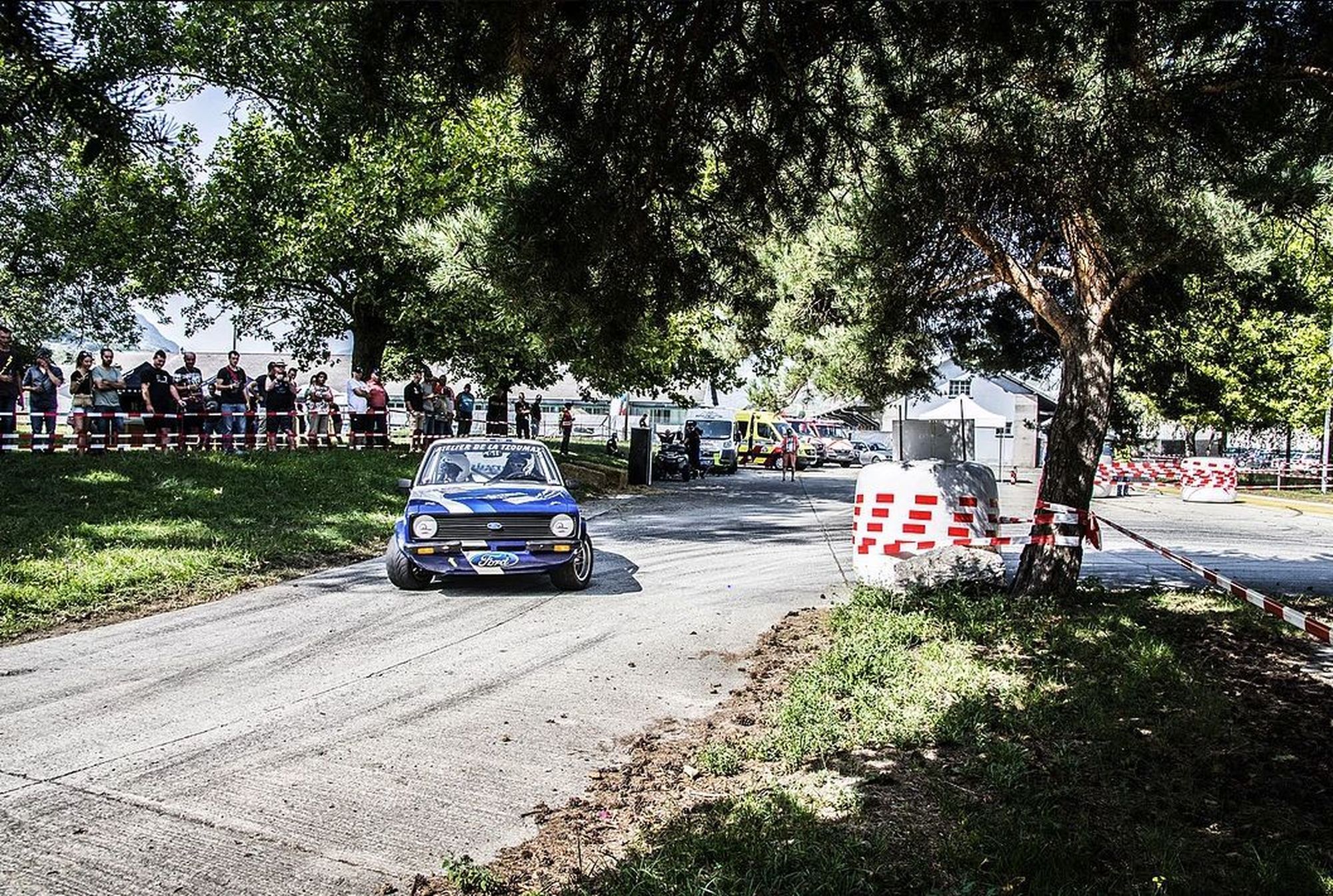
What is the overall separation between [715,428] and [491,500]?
1166 inches

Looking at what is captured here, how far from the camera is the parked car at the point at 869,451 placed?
4909cm

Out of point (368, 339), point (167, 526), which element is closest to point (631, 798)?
point (167, 526)

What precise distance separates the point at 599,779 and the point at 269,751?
1.85m

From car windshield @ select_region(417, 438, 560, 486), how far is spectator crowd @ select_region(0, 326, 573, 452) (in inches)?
331

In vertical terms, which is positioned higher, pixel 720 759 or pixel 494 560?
pixel 494 560

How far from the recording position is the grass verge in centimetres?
361

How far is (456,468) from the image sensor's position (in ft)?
35.1

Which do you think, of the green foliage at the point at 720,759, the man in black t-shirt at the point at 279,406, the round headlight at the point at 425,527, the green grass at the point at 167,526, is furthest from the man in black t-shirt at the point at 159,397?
the green foliage at the point at 720,759

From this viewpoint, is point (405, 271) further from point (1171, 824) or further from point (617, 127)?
point (1171, 824)

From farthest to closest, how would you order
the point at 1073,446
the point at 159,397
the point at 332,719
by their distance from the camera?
the point at 159,397 → the point at 1073,446 → the point at 332,719

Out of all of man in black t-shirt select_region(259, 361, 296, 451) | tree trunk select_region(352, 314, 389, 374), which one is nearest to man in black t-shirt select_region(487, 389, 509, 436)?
tree trunk select_region(352, 314, 389, 374)

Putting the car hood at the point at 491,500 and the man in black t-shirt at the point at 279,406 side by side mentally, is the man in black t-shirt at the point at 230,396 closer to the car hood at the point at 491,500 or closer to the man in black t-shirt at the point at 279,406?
the man in black t-shirt at the point at 279,406

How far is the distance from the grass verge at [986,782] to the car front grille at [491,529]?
317 centimetres

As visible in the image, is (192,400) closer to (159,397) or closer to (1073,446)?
(159,397)
